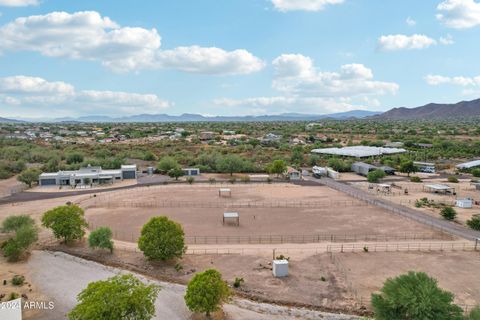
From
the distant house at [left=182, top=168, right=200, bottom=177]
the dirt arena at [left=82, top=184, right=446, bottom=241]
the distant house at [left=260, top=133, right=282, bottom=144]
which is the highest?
the distant house at [left=260, top=133, right=282, bottom=144]

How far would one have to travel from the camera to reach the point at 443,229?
147ft

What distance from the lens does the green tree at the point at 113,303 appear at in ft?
66.7

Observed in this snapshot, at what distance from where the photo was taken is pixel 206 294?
24156 millimetres

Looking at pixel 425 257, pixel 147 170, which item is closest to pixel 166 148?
pixel 147 170

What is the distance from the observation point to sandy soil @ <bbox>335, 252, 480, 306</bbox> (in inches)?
1156

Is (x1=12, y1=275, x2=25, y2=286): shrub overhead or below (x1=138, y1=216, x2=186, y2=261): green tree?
below

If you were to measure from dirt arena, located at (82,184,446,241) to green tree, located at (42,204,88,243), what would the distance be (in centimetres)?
456

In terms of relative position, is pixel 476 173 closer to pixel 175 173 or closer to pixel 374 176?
pixel 374 176

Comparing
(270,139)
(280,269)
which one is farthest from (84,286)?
(270,139)

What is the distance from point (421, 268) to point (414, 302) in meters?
14.5

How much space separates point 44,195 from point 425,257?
55.2 meters

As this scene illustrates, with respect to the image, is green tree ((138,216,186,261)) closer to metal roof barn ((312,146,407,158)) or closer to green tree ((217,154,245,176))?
green tree ((217,154,245,176))

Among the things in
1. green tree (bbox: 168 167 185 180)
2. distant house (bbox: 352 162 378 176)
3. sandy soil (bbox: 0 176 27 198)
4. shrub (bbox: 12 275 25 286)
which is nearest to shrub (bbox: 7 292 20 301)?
shrub (bbox: 12 275 25 286)

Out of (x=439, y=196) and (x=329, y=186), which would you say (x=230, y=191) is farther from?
(x=439, y=196)
